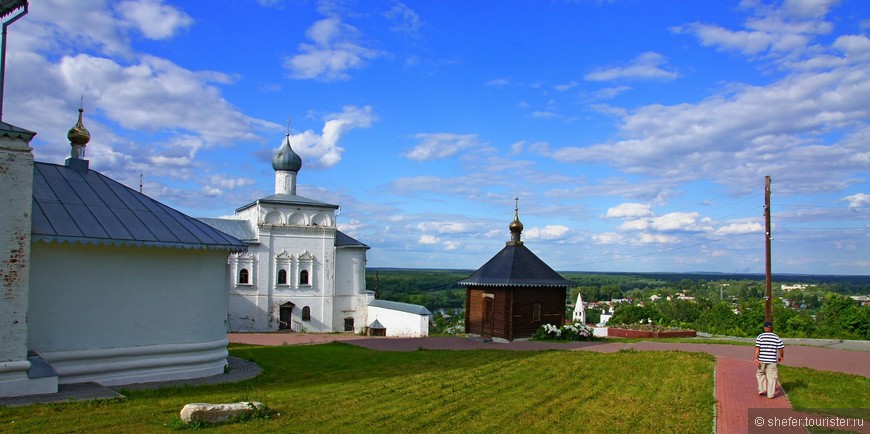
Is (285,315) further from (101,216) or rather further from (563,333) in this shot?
(101,216)

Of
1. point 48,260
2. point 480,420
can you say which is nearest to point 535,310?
point 480,420

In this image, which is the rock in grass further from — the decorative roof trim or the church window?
the church window

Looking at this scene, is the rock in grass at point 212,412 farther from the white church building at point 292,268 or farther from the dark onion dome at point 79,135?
the white church building at point 292,268

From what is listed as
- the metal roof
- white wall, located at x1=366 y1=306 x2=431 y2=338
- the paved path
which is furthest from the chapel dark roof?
white wall, located at x1=366 y1=306 x2=431 y2=338

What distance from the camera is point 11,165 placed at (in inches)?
350

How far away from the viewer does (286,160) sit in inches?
1291

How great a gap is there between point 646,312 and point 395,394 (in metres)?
32.8

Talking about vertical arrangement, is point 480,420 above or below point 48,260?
below

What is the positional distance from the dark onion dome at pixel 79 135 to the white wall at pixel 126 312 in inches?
115

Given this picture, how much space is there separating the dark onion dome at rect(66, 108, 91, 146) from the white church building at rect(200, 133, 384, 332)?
17831mm

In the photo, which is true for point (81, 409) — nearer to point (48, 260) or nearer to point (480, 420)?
point (48, 260)

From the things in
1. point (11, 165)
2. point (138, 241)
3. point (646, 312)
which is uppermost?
point (11, 165)

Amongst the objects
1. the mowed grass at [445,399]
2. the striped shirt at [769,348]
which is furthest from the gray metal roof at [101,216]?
the striped shirt at [769,348]

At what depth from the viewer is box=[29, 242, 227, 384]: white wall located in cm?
986
